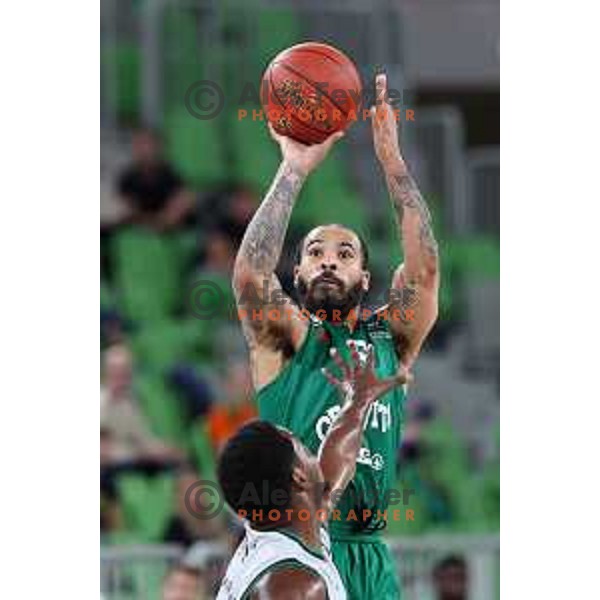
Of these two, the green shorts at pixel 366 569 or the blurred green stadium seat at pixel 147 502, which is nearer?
the green shorts at pixel 366 569

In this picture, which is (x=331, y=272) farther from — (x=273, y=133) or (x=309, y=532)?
(x=309, y=532)

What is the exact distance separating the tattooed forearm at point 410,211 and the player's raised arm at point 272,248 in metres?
0.23

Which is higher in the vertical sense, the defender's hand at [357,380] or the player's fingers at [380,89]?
the player's fingers at [380,89]

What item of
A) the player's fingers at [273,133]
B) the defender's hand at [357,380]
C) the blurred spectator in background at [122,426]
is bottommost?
the blurred spectator in background at [122,426]

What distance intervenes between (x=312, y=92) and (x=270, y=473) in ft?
3.45

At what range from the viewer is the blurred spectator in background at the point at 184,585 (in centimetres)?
598

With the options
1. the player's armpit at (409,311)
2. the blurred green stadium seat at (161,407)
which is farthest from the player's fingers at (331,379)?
the blurred green stadium seat at (161,407)

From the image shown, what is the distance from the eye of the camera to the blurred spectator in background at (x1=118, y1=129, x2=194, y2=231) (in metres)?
6.05

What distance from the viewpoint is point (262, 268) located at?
576 centimetres

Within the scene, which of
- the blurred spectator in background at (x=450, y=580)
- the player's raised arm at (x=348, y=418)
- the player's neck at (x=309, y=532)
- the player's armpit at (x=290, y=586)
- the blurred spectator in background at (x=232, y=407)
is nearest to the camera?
the player's armpit at (x=290, y=586)

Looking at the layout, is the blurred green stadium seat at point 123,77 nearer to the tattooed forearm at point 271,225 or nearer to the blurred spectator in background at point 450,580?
the tattooed forearm at point 271,225

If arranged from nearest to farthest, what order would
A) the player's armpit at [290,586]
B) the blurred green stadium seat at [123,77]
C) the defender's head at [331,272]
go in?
1. the player's armpit at [290,586]
2. the defender's head at [331,272]
3. the blurred green stadium seat at [123,77]
